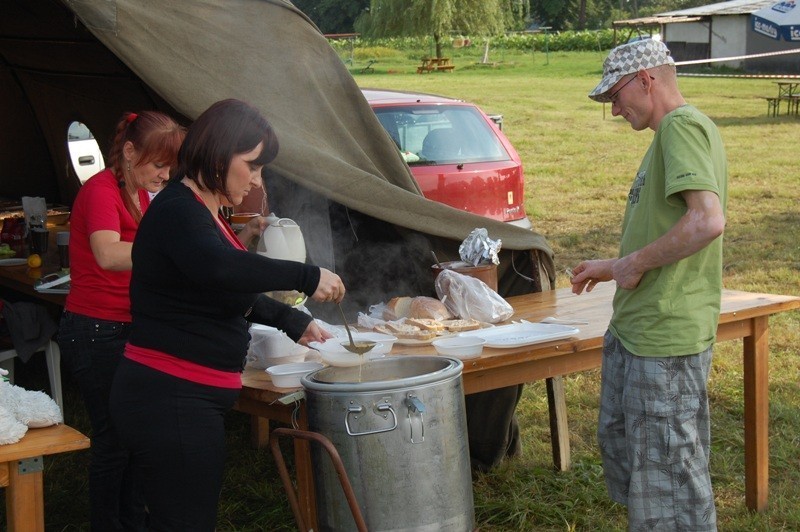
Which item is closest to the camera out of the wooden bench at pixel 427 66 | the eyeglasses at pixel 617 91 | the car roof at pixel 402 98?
the eyeglasses at pixel 617 91

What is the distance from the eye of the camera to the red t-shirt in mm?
3312

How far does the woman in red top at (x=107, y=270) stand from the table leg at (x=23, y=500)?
889 mm

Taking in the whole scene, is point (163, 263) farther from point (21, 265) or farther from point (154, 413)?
point (21, 265)

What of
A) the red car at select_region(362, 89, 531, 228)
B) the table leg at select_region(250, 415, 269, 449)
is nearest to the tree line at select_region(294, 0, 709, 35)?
the red car at select_region(362, 89, 531, 228)

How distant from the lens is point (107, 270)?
10.8 ft

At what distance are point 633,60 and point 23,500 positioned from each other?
2094mm

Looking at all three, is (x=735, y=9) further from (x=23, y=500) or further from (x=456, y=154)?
(x=23, y=500)

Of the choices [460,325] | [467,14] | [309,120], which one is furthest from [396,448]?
[467,14]

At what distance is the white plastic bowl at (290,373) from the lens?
299cm

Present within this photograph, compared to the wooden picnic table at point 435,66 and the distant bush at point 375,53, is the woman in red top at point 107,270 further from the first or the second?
the distant bush at point 375,53

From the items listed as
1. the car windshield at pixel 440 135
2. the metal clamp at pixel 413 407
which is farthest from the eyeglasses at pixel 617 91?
the car windshield at pixel 440 135

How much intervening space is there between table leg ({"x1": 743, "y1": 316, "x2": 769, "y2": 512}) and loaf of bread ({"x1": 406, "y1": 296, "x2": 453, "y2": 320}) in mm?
1231

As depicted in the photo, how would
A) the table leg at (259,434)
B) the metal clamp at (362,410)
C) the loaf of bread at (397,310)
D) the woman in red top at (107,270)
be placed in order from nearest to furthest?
the metal clamp at (362,410) < the woman in red top at (107,270) < the loaf of bread at (397,310) < the table leg at (259,434)

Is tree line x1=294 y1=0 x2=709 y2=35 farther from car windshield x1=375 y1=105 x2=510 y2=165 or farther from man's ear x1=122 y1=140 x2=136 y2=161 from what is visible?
man's ear x1=122 y1=140 x2=136 y2=161
